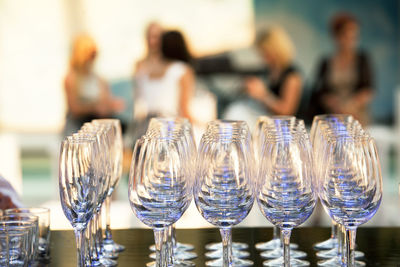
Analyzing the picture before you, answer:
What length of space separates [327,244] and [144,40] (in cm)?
611

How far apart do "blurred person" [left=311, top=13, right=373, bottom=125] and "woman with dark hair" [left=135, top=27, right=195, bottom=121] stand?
184 cm

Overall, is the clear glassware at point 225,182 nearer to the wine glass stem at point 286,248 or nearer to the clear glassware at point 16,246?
the wine glass stem at point 286,248

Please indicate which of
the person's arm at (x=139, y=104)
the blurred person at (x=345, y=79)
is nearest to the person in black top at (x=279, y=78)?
the blurred person at (x=345, y=79)

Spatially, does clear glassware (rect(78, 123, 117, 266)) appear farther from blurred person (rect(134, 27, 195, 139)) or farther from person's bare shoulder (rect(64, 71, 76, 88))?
person's bare shoulder (rect(64, 71, 76, 88))

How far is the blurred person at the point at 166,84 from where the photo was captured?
16.2 ft

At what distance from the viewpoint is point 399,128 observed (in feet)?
21.4

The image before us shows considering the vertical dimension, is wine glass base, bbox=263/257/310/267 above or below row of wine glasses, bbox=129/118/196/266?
below

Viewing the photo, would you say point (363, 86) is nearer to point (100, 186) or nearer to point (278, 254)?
point (278, 254)

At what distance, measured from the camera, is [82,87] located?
591cm

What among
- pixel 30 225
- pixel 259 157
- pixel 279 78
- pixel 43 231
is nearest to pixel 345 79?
pixel 279 78

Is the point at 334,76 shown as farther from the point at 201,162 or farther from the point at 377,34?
the point at 201,162

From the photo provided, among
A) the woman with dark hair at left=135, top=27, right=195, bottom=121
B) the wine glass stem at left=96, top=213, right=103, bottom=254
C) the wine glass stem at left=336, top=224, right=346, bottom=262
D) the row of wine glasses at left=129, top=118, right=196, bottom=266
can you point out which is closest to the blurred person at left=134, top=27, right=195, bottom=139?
the woman with dark hair at left=135, top=27, right=195, bottom=121

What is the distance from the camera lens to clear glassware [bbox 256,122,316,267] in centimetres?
132

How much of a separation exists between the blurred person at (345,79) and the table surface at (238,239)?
470cm
